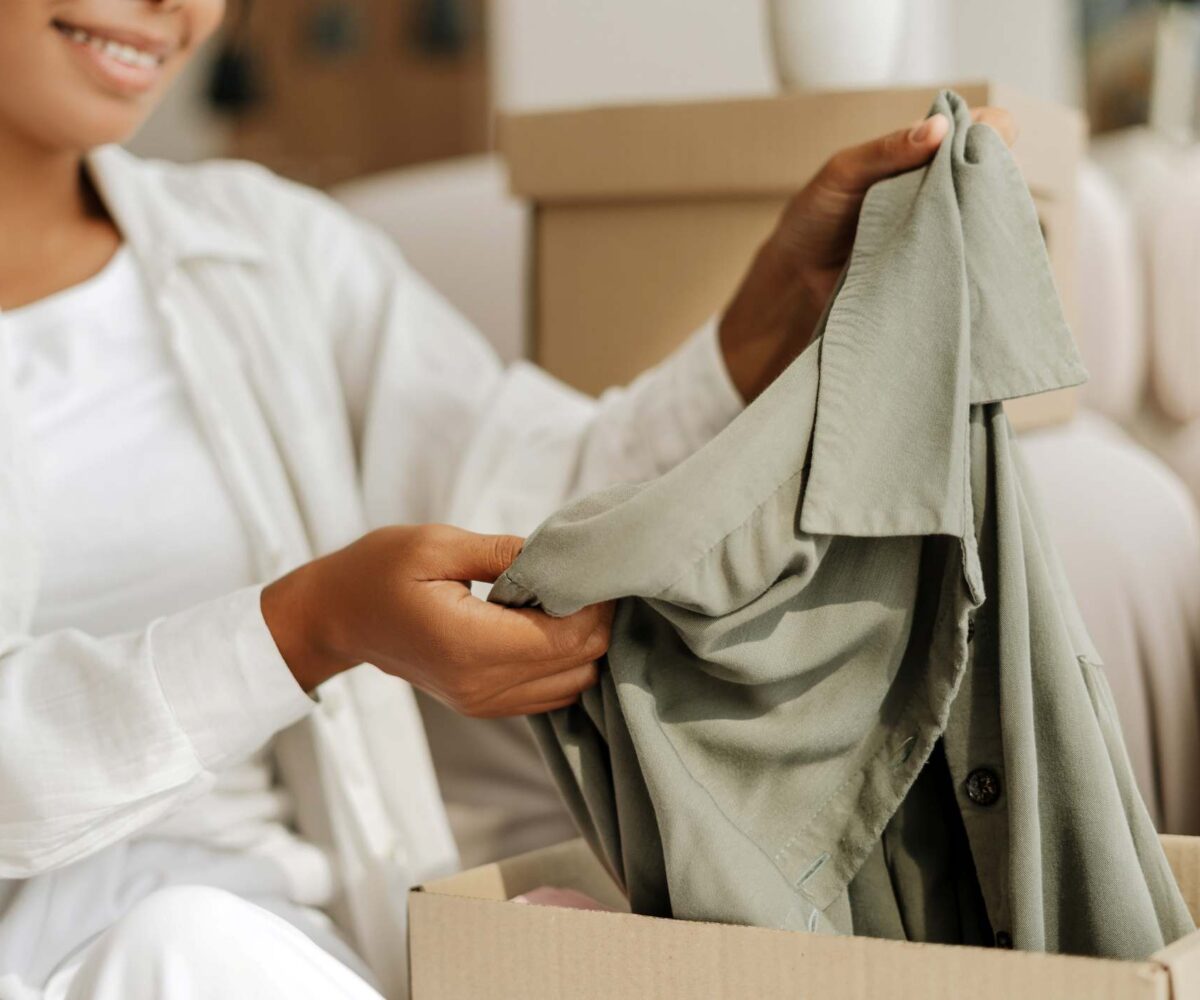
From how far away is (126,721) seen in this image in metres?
0.61

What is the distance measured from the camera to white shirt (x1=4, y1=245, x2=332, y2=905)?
0.76 meters

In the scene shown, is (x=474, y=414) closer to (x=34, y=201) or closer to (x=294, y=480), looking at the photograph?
(x=294, y=480)

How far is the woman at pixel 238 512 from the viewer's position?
0.58 metres

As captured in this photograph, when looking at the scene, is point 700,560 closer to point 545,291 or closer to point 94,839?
point 94,839

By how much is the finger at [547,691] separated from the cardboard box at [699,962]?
73 millimetres

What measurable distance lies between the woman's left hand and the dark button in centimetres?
25

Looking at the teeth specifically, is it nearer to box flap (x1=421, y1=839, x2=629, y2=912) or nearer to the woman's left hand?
the woman's left hand

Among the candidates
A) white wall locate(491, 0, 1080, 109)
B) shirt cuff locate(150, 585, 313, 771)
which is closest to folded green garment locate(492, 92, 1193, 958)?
shirt cuff locate(150, 585, 313, 771)

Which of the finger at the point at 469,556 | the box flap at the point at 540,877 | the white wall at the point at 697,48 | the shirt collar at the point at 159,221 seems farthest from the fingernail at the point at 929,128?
the white wall at the point at 697,48

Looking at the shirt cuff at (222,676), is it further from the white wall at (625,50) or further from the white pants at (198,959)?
the white wall at (625,50)

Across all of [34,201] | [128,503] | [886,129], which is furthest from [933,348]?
[34,201]

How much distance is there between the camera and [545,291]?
1.00 meters

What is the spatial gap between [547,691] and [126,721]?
187 mm

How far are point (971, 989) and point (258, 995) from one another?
0.84 feet
